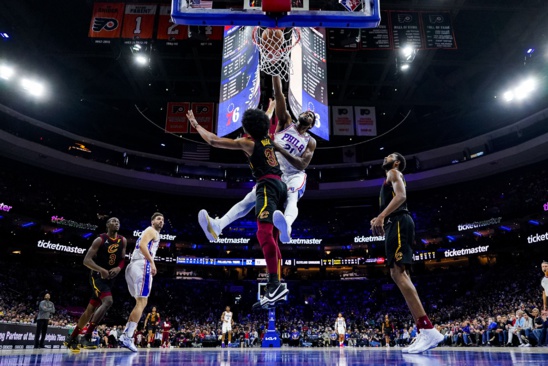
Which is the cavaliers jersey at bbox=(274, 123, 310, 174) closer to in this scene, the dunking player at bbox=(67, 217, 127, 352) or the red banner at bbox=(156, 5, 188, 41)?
the dunking player at bbox=(67, 217, 127, 352)

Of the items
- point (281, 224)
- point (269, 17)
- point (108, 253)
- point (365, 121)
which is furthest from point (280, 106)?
point (365, 121)

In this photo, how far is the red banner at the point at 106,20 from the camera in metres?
12.4

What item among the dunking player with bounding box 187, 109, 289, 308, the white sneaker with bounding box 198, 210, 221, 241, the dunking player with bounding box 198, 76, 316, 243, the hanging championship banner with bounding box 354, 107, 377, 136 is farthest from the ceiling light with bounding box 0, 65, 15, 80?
the white sneaker with bounding box 198, 210, 221, 241

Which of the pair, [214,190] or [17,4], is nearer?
[17,4]

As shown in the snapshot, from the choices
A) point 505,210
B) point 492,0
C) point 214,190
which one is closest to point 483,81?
point 492,0

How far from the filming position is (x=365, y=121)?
17750 millimetres

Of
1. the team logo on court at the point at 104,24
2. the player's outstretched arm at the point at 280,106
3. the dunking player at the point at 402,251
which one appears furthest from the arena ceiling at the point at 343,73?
the dunking player at the point at 402,251

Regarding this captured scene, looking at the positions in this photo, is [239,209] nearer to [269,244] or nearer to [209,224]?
[209,224]

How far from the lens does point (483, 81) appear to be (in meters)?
21.3

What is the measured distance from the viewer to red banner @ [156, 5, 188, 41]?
12898 mm

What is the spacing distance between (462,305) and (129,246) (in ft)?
77.9

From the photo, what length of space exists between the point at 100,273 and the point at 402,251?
478 cm

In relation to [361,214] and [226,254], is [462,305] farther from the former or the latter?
[226,254]

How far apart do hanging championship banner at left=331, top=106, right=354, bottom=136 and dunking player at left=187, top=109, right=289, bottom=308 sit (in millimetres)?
12964
